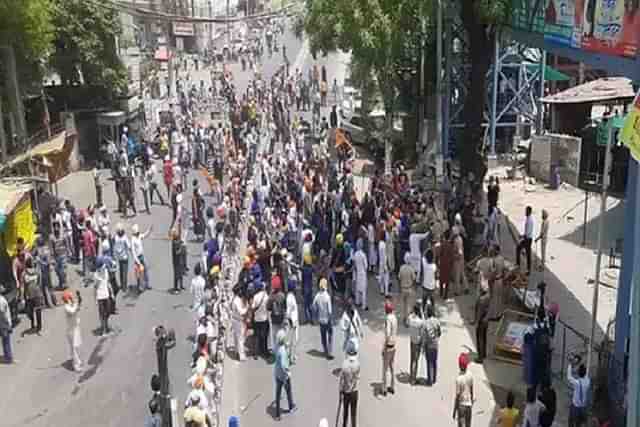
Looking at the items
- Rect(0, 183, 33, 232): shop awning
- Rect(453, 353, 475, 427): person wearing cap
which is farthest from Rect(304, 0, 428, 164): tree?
Rect(453, 353, 475, 427): person wearing cap

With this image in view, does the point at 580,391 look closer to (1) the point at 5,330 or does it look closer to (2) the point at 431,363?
(2) the point at 431,363

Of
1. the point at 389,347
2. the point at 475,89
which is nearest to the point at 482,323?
the point at 389,347

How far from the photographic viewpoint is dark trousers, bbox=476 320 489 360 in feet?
44.9

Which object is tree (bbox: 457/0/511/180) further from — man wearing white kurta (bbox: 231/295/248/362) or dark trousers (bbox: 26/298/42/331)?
dark trousers (bbox: 26/298/42/331)

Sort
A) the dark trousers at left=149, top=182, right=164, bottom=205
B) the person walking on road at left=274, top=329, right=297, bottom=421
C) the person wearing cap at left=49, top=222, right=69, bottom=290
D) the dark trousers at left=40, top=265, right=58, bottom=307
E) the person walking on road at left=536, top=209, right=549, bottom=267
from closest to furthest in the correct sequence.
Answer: the person walking on road at left=274, top=329, right=297, bottom=421 → the dark trousers at left=40, top=265, right=58, bottom=307 → the person wearing cap at left=49, top=222, right=69, bottom=290 → the person walking on road at left=536, top=209, right=549, bottom=267 → the dark trousers at left=149, top=182, right=164, bottom=205

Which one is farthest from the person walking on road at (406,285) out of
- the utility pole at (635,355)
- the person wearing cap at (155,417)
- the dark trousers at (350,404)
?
the utility pole at (635,355)

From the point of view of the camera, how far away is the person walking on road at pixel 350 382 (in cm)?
1125

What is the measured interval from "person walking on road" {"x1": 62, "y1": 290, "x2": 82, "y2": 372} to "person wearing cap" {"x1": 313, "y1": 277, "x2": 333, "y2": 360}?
3.82m

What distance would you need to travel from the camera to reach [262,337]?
14.0 m

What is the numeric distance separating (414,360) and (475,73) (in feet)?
30.7

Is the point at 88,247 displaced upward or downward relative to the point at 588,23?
downward

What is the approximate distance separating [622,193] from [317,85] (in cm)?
2204

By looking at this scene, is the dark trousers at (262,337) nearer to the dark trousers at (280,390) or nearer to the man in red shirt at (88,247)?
the dark trousers at (280,390)

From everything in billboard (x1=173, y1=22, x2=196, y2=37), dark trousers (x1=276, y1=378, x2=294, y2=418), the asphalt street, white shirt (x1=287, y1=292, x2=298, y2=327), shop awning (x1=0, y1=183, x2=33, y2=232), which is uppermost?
billboard (x1=173, y1=22, x2=196, y2=37)
